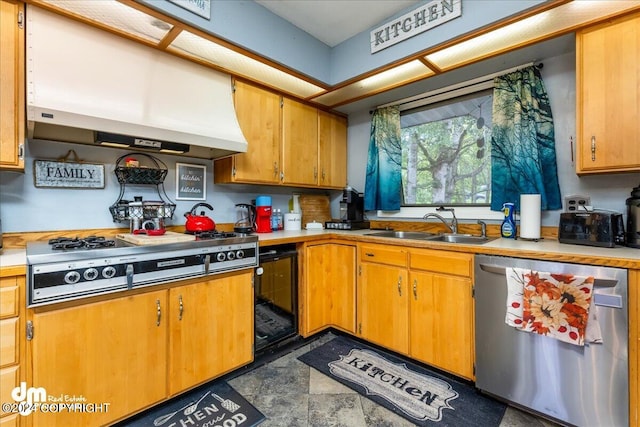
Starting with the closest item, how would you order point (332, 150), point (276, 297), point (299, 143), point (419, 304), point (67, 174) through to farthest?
point (67, 174)
point (419, 304)
point (276, 297)
point (299, 143)
point (332, 150)

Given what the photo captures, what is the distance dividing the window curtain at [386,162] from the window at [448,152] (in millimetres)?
120

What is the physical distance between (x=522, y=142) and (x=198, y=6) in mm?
2372

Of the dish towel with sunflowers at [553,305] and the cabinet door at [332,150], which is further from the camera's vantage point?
the cabinet door at [332,150]

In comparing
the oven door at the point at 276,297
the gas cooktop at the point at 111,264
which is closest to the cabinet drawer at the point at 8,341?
the gas cooktop at the point at 111,264

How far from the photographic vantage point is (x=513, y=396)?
1610 millimetres

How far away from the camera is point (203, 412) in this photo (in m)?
1.59

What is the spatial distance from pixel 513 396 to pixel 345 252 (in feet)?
4.61

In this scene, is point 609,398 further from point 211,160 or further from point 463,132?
point 211,160

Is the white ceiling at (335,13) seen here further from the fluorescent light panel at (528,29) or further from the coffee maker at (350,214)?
the coffee maker at (350,214)

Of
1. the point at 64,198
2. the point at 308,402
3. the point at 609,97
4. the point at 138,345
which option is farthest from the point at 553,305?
the point at 64,198

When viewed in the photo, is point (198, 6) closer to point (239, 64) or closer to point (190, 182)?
point (239, 64)

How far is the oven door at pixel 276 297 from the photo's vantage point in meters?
2.11

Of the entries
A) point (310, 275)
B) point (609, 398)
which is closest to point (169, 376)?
point (310, 275)

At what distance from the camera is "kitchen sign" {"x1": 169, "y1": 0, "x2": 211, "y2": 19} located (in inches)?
64.1
